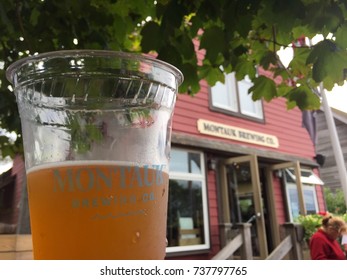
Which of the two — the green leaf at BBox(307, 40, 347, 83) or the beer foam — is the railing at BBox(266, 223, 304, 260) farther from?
the beer foam

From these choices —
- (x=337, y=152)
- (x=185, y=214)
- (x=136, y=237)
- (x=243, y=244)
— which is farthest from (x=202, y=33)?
(x=185, y=214)

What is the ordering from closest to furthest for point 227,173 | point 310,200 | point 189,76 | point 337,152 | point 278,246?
point 189,76 < point 337,152 < point 278,246 < point 227,173 < point 310,200

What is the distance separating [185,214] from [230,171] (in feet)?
5.14

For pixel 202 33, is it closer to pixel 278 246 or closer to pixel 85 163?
pixel 85 163

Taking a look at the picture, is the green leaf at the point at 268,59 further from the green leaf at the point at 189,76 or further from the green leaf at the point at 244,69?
the green leaf at the point at 189,76

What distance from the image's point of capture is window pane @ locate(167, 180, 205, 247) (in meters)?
6.59

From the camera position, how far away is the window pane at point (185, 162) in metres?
6.80

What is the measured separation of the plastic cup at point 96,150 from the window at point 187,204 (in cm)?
593

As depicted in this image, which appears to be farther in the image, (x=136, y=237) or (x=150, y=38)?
(x=150, y=38)

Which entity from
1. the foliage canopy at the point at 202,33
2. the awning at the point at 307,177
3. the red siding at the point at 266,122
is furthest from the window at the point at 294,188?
the foliage canopy at the point at 202,33

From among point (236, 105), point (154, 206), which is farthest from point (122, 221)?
point (236, 105)

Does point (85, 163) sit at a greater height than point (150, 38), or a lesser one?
lesser

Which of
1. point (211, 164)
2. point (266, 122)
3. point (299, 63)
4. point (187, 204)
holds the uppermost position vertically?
point (266, 122)

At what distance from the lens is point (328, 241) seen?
499 centimetres
